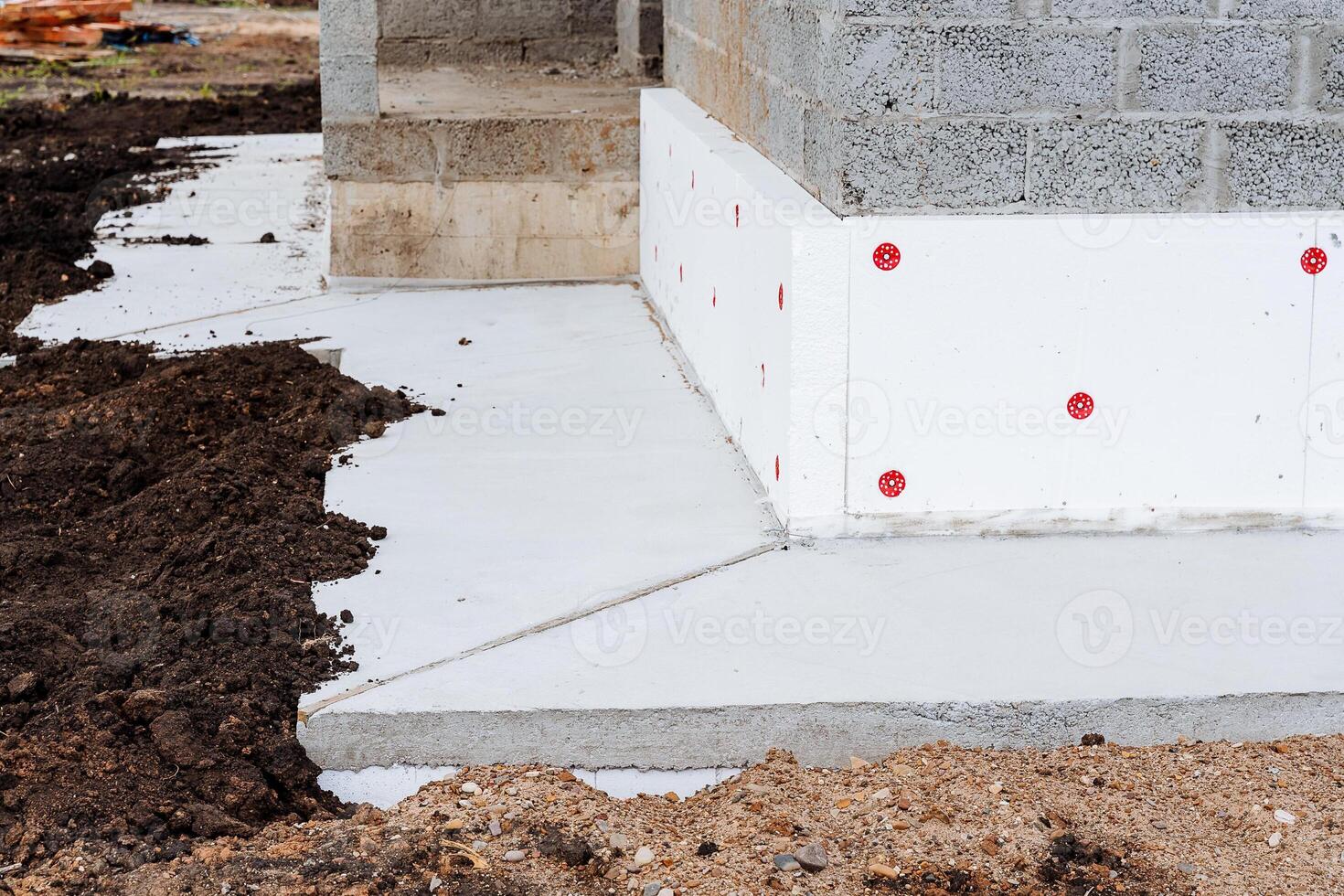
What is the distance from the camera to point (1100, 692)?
11.2 ft

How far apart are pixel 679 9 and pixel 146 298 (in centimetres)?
306

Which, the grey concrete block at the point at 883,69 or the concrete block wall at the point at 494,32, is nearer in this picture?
the grey concrete block at the point at 883,69

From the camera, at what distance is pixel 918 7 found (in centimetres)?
400

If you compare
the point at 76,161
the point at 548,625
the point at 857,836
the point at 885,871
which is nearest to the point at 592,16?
the point at 76,161

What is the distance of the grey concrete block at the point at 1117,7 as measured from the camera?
4.02m

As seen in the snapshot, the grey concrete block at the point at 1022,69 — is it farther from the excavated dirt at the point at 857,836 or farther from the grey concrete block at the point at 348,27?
the grey concrete block at the point at 348,27

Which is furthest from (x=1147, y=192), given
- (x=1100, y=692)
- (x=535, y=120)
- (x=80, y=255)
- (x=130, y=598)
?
(x=80, y=255)

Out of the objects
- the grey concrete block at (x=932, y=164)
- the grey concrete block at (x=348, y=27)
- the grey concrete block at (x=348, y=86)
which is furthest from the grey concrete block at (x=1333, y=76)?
the grey concrete block at (x=348, y=86)

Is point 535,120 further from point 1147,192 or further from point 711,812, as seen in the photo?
point 711,812

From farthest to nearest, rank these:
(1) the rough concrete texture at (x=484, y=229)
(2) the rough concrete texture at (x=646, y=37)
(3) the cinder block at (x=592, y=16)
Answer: (3) the cinder block at (x=592, y=16) < (2) the rough concrete texture at (x=646, y=37) < (1) the rough concrete texture at (x=484, y=229)

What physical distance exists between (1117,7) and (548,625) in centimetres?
226

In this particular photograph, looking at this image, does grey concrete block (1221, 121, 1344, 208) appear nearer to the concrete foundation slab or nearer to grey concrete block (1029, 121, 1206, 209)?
grey concrete block (1029, 121, 1206, 209)

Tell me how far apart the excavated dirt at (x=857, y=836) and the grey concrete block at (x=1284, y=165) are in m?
1.66

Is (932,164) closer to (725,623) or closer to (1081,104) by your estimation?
(1081,104)
